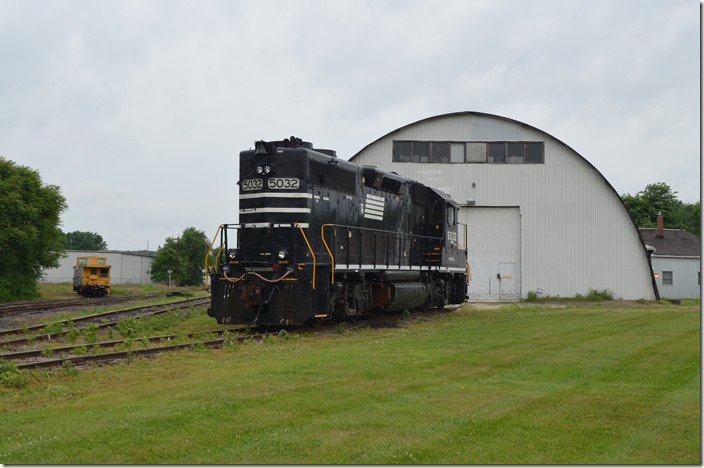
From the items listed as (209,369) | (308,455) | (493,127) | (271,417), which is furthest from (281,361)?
(493,127)

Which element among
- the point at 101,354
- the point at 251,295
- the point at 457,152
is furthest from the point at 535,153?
the point at 101,354

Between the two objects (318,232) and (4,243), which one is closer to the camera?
(318,232)

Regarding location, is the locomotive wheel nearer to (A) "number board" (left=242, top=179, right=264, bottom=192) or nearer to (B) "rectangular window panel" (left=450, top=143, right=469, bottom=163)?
(A) "number board" (left=242, top=179, right=264, bottom=192)

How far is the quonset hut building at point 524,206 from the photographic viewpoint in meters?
35.5

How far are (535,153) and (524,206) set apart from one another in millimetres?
2679

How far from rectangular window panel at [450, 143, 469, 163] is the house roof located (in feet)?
67.5

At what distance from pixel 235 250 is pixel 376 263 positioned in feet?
14.4

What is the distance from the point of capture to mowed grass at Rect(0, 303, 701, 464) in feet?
22.2

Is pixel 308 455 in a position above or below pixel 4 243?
below

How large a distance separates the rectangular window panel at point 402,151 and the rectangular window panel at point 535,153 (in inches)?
229

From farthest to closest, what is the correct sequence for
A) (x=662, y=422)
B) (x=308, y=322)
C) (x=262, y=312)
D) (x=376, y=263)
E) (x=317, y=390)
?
(x=376, y=263) → (x=308, y=322) → (x=262, y=312) → (x=317, y=390) → (x=662, y=422)

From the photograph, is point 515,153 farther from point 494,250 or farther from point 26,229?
point 26,229

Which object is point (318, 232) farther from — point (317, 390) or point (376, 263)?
point (317, 390)

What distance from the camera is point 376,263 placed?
68.6 feet
